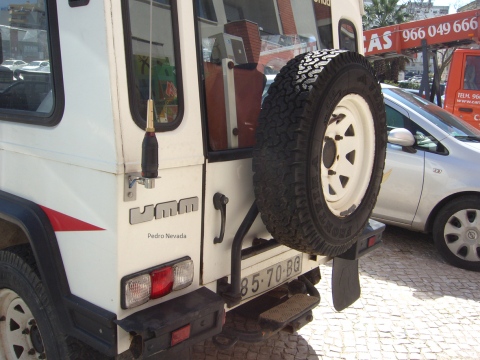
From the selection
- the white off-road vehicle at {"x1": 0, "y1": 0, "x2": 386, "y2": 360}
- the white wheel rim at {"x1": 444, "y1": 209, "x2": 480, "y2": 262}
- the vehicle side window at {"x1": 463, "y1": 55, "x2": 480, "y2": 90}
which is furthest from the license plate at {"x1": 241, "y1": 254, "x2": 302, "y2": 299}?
the vehicle side window at {"x1": 463, "y1": 55, "x2": 480, "y2": 90}

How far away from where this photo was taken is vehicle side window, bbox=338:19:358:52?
3.10m

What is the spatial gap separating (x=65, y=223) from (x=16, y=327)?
83cm

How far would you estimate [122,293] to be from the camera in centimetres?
175

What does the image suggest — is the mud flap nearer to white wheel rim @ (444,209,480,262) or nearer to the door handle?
the door handle

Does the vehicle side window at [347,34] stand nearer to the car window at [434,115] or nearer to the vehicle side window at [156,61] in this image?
the vehicle side window at [156,61]

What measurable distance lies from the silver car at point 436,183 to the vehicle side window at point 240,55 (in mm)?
2118

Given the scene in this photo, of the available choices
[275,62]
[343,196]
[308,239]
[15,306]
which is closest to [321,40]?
[275,62]

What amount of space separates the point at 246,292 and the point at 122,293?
2.67 feet

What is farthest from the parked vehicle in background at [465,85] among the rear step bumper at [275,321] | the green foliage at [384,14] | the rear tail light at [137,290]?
the green foliage at [384,14]

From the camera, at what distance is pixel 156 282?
1.86 m

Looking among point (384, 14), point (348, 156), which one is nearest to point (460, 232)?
point (348, 156)

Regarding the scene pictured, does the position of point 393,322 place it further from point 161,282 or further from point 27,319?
point 27,319

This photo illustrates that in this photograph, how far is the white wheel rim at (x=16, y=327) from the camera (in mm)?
2211

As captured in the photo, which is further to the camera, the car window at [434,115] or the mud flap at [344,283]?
the car window at [434,115]
